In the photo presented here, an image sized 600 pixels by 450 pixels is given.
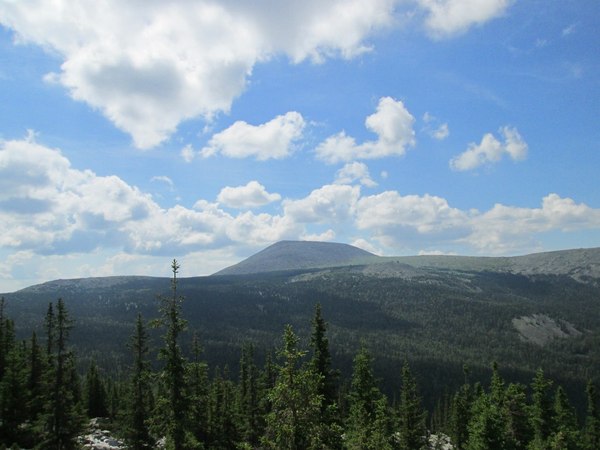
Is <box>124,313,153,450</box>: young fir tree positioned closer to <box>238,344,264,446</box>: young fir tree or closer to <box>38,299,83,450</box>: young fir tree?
<box>38,299,83,450</box>: young fir tree

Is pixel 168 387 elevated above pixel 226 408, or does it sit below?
above

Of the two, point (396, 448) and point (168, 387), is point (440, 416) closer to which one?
point (396, 448)

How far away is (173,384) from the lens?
23.9 m

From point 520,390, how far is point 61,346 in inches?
1673

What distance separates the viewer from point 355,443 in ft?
88.3

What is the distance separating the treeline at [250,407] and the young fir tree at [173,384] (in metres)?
0.05

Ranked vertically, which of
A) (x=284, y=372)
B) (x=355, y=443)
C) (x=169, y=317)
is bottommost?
(x=355, y=443)

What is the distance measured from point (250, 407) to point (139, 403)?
24.6 m

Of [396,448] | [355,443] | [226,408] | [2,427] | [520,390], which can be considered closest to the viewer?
[355,443]

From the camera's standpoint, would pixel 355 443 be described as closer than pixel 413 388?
Yes

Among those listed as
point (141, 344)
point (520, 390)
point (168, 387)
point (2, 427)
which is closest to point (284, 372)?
point (168, 387)

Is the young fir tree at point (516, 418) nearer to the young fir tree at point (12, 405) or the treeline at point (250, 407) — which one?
the treeline at point (250, 407)

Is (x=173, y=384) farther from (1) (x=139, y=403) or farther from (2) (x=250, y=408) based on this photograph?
(2) (x=250, y=408)

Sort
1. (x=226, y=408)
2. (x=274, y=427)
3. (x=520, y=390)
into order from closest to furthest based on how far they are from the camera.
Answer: (x=274, y=427) < (x=520, y=390) < (x=226, y=408)
